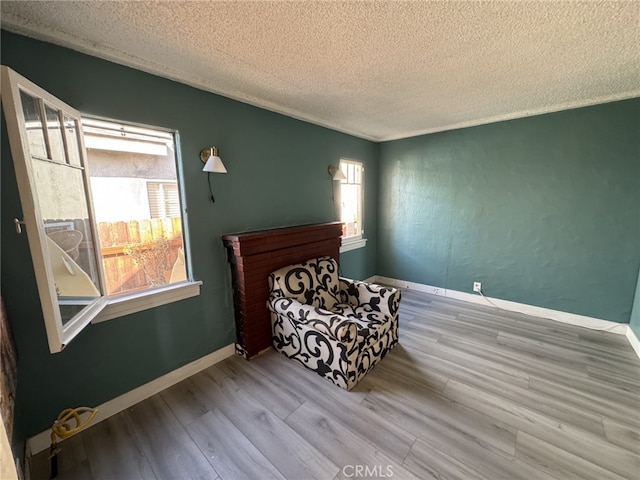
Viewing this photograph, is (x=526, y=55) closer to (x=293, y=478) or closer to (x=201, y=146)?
(x=201, y=146)

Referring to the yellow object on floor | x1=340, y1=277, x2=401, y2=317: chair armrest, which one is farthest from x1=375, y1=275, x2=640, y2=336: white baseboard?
the yellow object on floor

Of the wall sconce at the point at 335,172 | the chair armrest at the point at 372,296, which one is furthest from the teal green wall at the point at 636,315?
the wall sconce at the point at 335,172

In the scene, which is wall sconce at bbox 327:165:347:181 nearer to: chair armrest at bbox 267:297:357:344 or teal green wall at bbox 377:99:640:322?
teal green wall at bbox 377:99:640:322

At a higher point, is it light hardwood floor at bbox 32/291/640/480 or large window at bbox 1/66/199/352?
large window at bbox 1/66/199/352

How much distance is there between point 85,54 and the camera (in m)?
1.54

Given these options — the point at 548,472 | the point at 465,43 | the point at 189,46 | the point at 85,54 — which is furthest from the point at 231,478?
the point at 465,43

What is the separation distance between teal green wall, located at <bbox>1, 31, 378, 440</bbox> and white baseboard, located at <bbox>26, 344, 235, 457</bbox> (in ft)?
0.17

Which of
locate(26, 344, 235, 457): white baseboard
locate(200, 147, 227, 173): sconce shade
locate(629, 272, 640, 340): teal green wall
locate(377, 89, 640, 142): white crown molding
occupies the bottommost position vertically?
locate(26, 344, 235, 457): white baseboard

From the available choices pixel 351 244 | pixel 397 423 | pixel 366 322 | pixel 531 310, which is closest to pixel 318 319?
pixel 366 322

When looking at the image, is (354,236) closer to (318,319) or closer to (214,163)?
(318,319)

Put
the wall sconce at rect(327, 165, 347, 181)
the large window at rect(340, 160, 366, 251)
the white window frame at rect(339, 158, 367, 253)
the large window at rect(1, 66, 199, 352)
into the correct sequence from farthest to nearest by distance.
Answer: the large window at rect(340, 160, 366, 251)
the white window frame at rect(339, 158, 367, 253)
the wall sconce at rect(327, 165, 347, 181)
the large window at rect(1, 66, 199, 352)

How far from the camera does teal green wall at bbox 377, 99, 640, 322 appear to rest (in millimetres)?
2539

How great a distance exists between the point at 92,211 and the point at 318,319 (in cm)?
164

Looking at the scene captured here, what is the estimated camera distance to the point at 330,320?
191 cm
